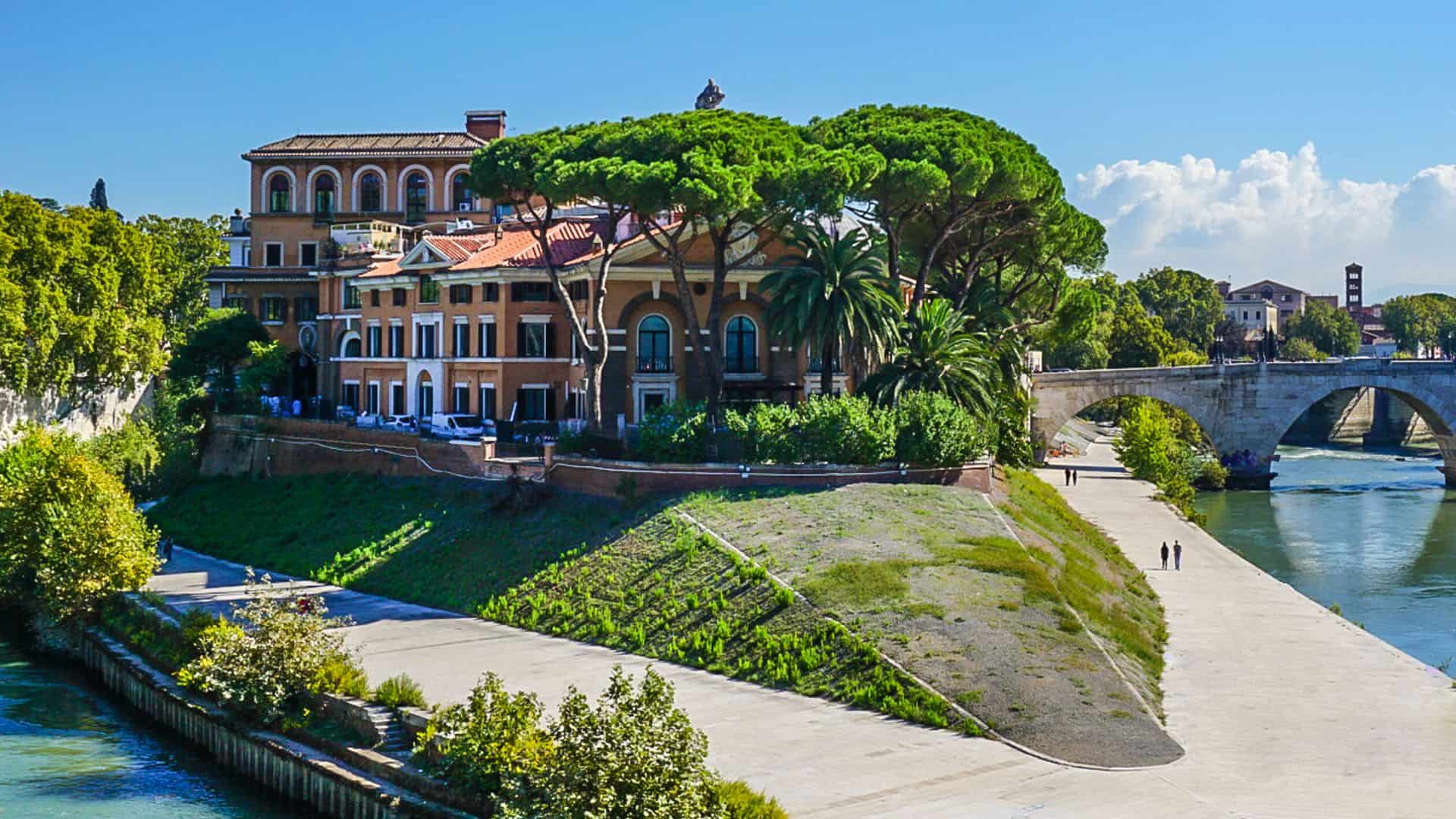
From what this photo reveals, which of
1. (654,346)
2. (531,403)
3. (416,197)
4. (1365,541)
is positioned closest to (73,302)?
(416,197)

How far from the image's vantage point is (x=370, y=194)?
9069cm

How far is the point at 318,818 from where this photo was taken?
1270 inches

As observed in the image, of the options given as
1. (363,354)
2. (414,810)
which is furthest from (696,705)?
(363,354)

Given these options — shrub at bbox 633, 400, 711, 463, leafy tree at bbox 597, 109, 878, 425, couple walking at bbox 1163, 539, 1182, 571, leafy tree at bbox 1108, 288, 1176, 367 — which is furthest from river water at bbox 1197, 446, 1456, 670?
leafy tree at bbox 597, 109, 878, 425

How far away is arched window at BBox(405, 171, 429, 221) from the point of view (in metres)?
90.5

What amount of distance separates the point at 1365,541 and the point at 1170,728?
43.6 m

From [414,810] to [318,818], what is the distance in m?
4.25

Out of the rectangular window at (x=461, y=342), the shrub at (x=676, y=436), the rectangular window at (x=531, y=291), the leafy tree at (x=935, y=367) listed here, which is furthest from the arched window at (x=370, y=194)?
the shrub at (x=676, y=436)

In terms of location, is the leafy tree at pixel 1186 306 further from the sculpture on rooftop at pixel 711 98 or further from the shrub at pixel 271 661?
the shrub at pixel 271 661

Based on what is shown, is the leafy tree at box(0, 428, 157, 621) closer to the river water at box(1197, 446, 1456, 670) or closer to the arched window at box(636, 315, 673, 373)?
the arched window at box(636, 315, 673, 373)

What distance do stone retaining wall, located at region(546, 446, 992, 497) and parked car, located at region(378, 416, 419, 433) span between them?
510 inches

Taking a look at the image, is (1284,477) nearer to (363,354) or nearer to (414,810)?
(363,354)

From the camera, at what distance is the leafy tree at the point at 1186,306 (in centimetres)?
16575

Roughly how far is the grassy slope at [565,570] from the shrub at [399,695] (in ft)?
24.4
